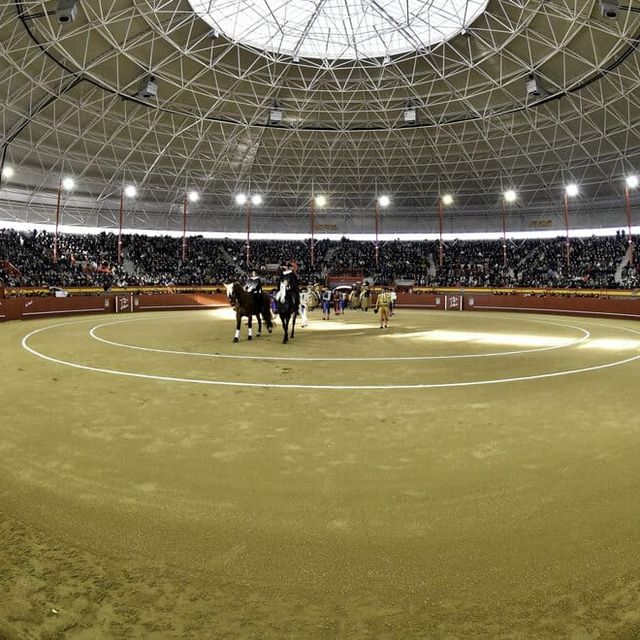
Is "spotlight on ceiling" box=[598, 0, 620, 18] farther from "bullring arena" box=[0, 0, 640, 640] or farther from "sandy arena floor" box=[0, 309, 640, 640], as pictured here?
"sandy arena floor" box=[0, 309, 640, 640]

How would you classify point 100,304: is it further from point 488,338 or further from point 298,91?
point 488,338

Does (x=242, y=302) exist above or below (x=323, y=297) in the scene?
below

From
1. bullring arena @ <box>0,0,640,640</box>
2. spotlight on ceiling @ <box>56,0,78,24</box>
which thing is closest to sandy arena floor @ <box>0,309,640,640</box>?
bullring arena @ <box>0,0,640,640</box>

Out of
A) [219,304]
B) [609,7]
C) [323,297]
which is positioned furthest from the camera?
[219,304]

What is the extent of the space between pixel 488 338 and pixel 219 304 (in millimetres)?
31569

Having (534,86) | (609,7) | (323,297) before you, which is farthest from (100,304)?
(609,7)

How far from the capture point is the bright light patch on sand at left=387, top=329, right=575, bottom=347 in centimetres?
1734

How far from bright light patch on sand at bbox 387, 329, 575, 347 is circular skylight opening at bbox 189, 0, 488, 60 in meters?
20.5

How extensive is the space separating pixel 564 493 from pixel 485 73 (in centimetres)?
3745

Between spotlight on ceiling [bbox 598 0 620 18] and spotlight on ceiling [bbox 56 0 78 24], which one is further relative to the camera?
spotlight on ceiling [bbox 598 0 620 18]

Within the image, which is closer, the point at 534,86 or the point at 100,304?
the point at 534,86

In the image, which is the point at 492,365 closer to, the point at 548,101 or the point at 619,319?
the point at 619,319

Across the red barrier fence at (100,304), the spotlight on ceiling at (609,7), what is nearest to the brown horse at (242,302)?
the red barrier fence at (100,304)

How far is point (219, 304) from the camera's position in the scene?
45688 mm
